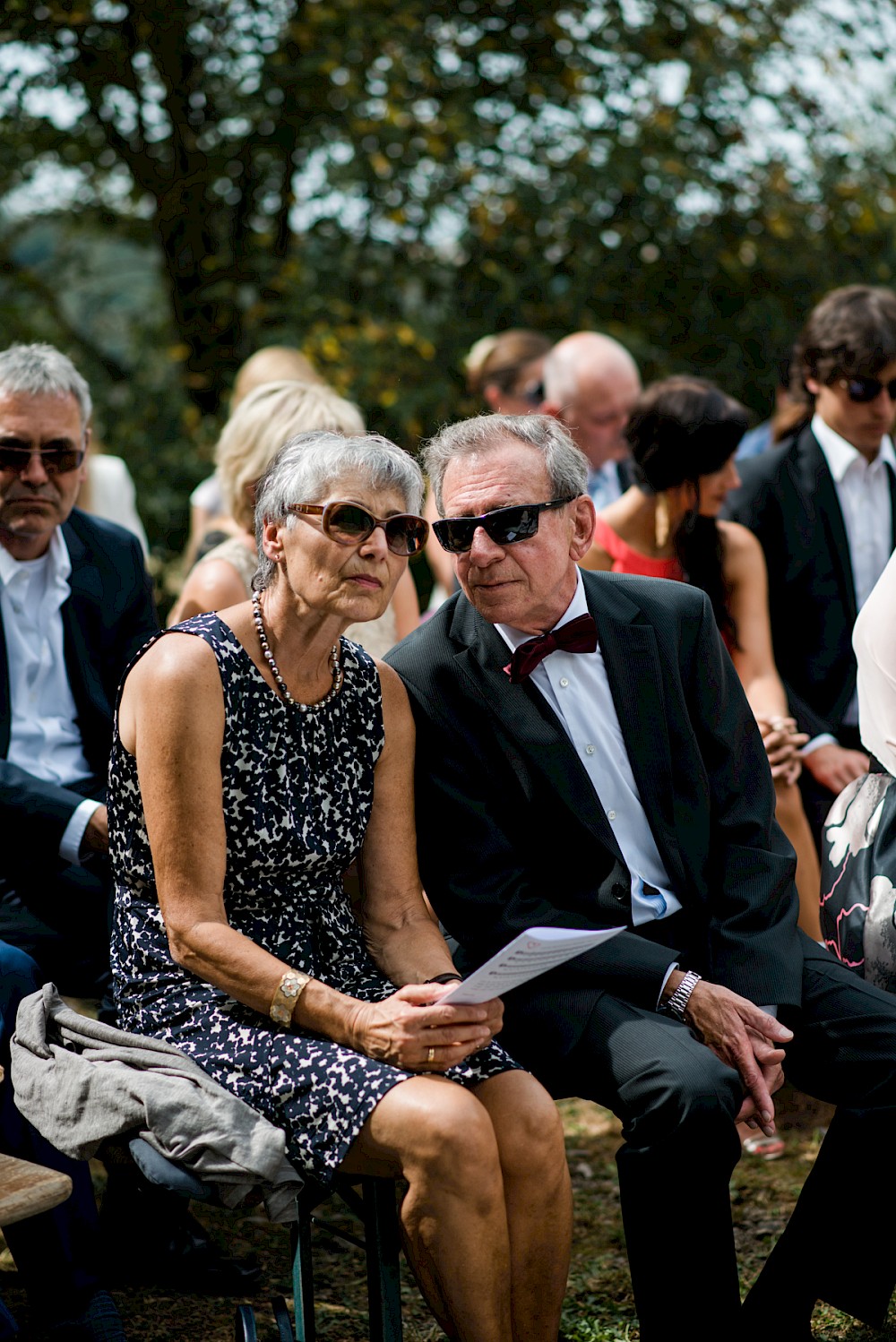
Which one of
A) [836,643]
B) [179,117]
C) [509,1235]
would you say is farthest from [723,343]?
[509,1235]

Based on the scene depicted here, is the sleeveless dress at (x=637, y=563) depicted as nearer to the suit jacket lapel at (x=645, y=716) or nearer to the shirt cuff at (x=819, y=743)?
the shirt cuff at (x=819, y=743)

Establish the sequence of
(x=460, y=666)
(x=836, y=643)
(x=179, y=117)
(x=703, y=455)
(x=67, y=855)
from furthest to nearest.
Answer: (x=179, y=117) < (x=836, y=643) < (x=703, y=455) < (x=67, y=855) < (x=460, y=666)

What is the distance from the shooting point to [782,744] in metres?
4.23

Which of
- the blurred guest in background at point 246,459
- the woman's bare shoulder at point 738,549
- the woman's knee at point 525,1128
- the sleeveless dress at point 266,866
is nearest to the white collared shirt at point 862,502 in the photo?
the woman's bare shoulder at point 738,549

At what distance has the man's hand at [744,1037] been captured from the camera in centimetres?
289

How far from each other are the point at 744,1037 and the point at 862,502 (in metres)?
2.47

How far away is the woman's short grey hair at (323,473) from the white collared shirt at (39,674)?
96 cm

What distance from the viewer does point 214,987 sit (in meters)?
2.79

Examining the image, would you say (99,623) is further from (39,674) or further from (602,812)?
(602,812)

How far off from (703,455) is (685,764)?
1525 millimetres

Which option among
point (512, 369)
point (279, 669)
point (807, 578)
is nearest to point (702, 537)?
point (807, 578)

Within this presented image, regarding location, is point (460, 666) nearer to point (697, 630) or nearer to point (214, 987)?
point (697, 630)

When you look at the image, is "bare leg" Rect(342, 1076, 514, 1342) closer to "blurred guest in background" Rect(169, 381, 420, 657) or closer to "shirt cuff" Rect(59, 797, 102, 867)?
"shirt cuff" Rect(59, 797, 102, 867)

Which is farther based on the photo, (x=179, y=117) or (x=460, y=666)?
(x=179, y=117)
